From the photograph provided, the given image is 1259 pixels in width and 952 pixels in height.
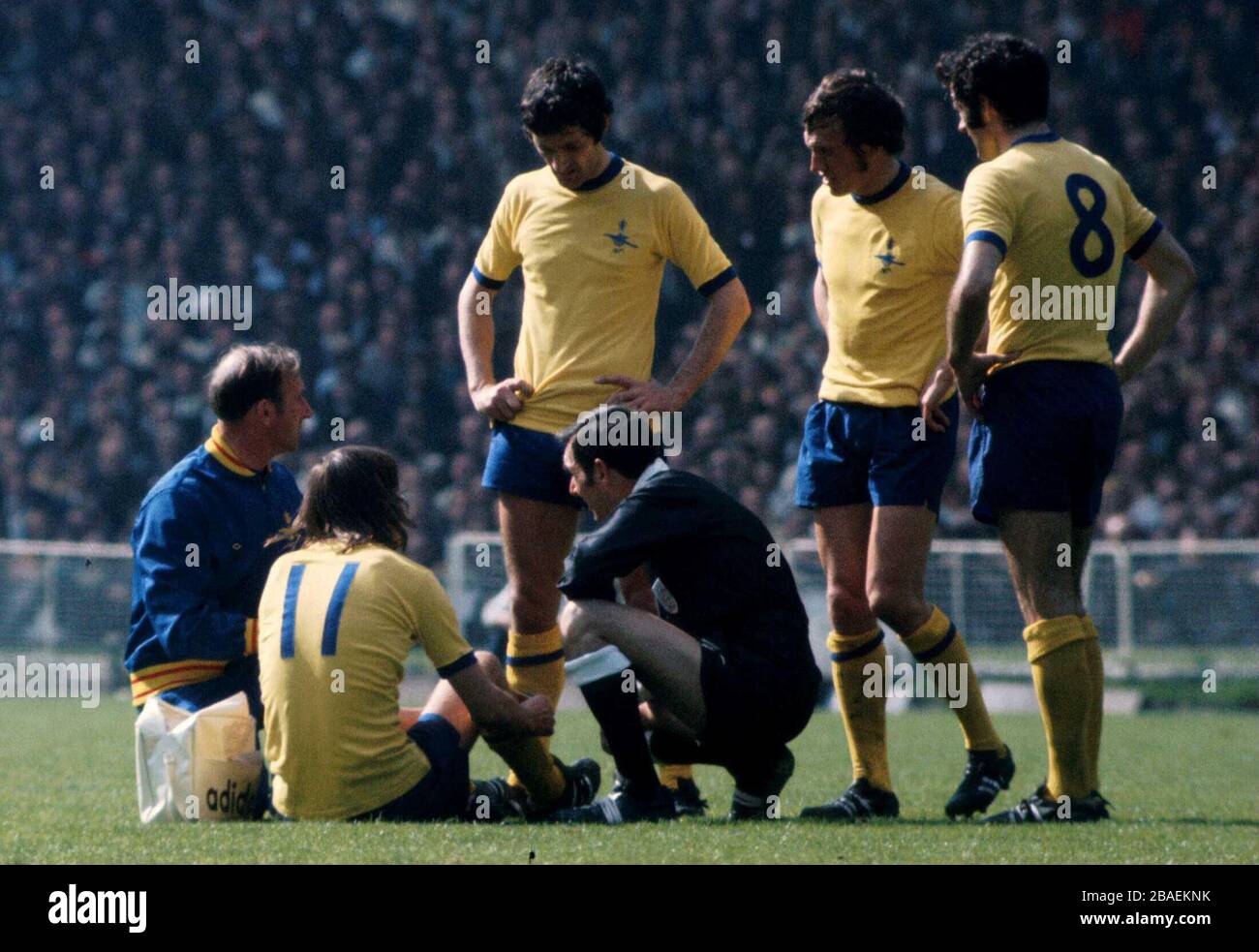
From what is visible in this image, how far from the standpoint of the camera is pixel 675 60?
15.4m

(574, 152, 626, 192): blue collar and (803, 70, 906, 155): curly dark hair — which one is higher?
(803, 70, 906, 155): curly dark hair

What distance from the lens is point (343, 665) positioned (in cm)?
479

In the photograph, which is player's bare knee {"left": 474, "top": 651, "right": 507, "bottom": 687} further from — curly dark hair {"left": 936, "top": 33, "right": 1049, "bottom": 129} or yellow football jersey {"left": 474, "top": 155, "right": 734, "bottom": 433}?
curly dark hair {"left": 936, "top": 33, "right": 1049, "bottom": 129}

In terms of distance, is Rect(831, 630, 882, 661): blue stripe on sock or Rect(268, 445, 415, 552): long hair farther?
Rect(831, 630, 882, 661): blue stripe on sock

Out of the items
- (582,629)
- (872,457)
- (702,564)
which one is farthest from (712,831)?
(872,457)

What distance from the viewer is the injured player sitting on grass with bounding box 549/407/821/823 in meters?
5.12

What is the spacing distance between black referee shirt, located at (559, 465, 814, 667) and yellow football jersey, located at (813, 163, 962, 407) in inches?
27.1

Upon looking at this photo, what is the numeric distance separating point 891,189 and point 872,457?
0.82 m

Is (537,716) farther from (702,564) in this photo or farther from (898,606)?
(898,606)

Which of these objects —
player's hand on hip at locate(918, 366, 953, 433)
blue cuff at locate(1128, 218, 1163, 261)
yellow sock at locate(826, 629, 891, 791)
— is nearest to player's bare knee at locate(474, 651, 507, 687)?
yellow sock at locate(826, 629, 891, 791)

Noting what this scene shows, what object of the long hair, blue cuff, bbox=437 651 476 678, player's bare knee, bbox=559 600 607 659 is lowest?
blue cuff, bbox=437 651 476 678

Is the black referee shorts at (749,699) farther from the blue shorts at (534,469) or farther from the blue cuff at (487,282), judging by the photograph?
the blue cuff at (487,282)

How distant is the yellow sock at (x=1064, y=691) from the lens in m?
5.37
